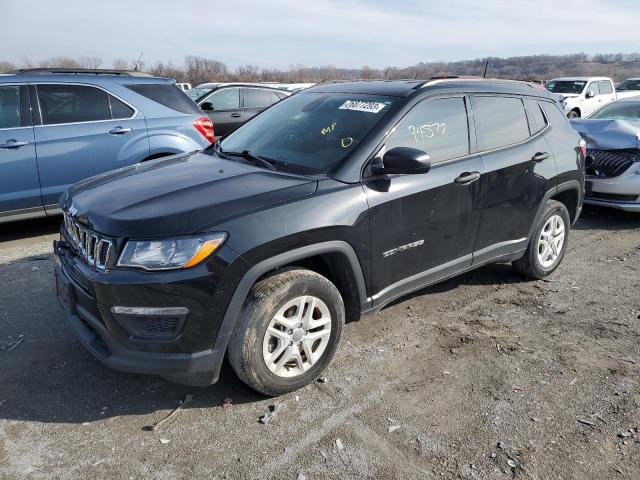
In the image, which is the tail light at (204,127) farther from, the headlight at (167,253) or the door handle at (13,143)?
the headlight at (167,253)

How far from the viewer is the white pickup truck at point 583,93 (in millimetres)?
18734

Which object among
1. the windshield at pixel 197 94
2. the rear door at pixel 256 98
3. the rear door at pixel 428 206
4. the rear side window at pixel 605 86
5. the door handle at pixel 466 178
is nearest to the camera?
the rear door at pixel 428 206

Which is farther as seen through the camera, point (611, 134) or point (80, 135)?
point (611, 134)

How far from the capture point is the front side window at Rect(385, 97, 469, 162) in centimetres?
Result: 343

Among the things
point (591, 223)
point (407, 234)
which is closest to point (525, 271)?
point (407, 234)

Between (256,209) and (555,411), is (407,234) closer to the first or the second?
(256,209)

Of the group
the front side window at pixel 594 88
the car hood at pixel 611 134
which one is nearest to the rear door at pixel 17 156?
the car hood at pixel 611 134

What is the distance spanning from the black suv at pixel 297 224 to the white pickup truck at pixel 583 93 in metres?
16.5

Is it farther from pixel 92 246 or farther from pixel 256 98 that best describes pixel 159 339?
pixel 256 98

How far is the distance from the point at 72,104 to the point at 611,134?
21.7 ft

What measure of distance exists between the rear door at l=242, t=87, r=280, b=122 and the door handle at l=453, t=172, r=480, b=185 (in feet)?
29.3

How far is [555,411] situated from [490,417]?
0.39 metres

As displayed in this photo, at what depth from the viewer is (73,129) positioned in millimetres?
5656

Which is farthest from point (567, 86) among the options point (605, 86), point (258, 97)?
point (258, 97)
